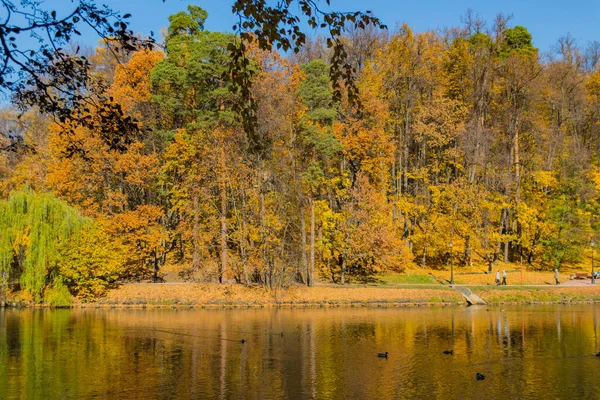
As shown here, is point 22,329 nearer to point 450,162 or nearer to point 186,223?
point 186,223

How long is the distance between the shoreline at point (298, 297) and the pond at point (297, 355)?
3895 mm

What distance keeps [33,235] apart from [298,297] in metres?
17.9

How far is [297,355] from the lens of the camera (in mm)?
23172

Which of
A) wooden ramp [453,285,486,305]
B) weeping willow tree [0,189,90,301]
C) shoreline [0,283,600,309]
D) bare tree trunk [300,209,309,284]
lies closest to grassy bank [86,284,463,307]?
shoreline [0,283,600,309]

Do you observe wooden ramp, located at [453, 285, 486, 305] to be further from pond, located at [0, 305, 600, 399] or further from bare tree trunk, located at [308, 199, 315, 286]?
bare tree trunk, located at [308, 199, 315, 286]

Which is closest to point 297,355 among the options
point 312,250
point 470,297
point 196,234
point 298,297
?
point 298,297

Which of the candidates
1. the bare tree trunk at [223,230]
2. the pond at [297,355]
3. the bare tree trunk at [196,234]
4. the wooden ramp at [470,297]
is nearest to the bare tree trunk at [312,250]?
the bare tree trunk at [223,230]

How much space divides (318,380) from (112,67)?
50.0m

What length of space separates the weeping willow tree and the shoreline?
6.48 feet

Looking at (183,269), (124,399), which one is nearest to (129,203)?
(183,269)

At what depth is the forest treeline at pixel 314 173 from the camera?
4162 centimetres

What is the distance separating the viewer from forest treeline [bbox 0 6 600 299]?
4162cm

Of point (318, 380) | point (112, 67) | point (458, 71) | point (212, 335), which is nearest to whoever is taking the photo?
point (318, 380)

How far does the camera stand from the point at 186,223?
44.4 metres
